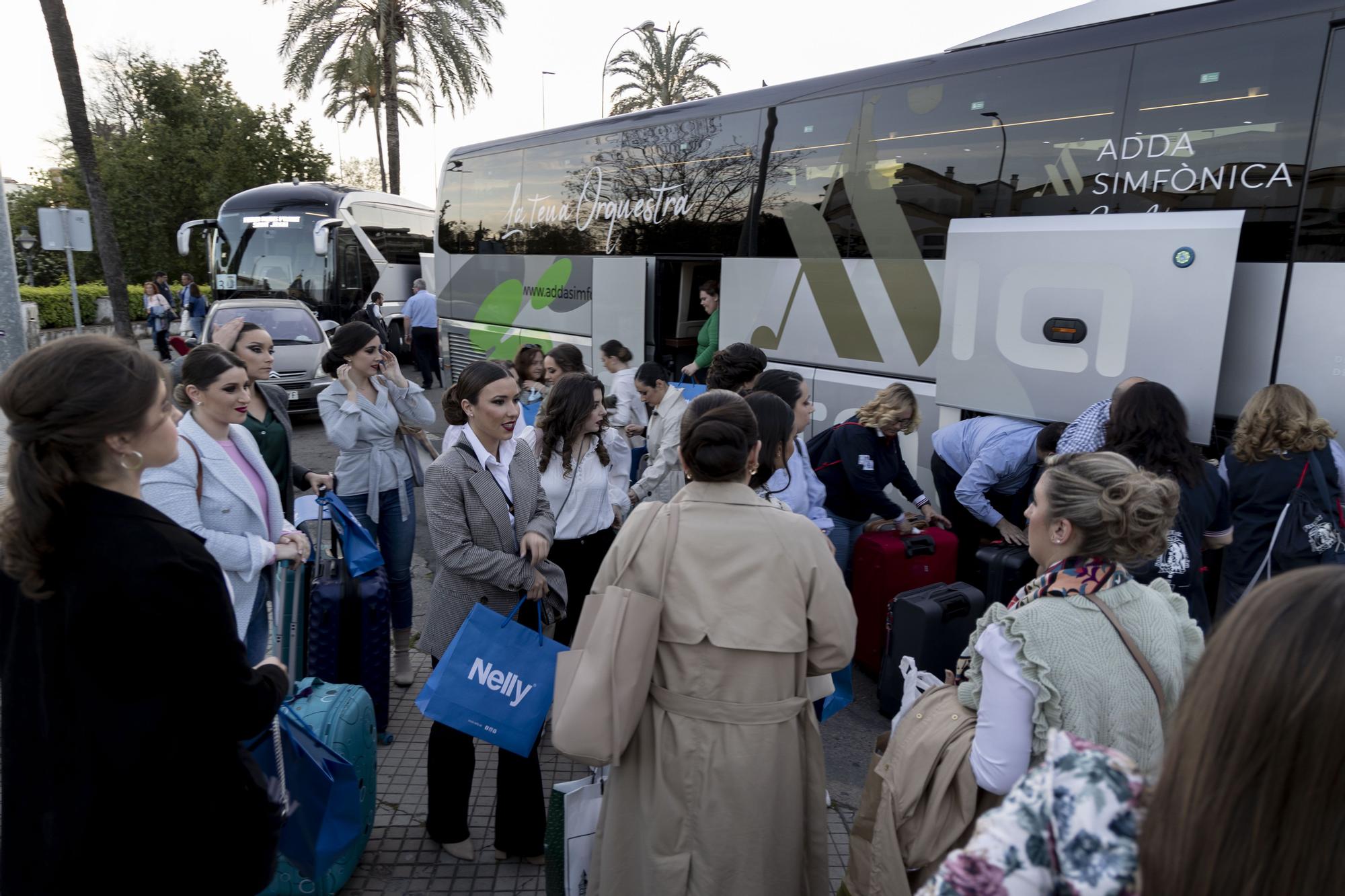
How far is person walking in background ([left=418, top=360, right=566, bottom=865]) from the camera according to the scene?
10.4 ft

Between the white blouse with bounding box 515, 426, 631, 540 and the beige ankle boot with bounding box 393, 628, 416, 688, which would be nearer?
the white blouse with bounding box 515, 426, 631, 540

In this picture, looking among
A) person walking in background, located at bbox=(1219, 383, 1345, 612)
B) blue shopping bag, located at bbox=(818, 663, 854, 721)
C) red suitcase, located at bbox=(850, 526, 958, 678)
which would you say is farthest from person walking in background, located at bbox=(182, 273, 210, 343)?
person walking in background, located at bbox=(1219, 383, 1345, 612)

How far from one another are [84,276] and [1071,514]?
40.4 meters

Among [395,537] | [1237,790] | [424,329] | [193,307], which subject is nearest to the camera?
[1237,790]

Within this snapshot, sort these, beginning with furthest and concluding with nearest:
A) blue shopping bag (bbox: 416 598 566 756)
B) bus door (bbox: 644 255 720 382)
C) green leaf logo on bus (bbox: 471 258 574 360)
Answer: green leaf logo on bus (bbox: 471 258 574 360) → bus door (bbox: 644 255 720 382) → blue shopping bag (bbox: 416 598 566 756)

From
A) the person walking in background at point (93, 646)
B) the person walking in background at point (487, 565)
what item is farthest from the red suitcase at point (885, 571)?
the person walking in background at point (93, 646)

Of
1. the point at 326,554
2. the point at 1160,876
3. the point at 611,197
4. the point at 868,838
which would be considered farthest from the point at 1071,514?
the point at 611,197

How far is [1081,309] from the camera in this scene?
210 inches

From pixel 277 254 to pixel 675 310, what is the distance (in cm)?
1256

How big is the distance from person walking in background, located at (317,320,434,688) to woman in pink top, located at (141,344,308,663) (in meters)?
1.02

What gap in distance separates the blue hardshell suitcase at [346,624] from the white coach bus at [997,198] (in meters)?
4.22

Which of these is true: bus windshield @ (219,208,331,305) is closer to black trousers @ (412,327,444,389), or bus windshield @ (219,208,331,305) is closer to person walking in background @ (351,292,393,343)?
person walking in background @ (351,292,393,343)

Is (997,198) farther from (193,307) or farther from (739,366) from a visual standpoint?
(193,307)

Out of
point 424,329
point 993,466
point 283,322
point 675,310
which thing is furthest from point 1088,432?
point 424,329
